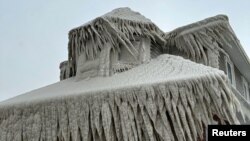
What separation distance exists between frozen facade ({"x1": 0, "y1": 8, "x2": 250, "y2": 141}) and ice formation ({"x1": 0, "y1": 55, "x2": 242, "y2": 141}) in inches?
0.9

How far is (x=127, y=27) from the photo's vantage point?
12281 millimetres

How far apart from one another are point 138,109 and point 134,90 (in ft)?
1.56

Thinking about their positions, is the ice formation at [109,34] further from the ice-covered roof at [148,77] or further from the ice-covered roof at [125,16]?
the ice-covered roof at [148,77]

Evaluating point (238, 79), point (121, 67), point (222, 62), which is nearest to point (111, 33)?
point (121, 67)

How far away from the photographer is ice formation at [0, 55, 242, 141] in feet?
28.6

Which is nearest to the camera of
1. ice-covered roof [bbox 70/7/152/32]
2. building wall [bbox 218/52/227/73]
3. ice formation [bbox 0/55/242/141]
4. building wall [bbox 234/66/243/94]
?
ice formation [bbox 0/55/242/141]

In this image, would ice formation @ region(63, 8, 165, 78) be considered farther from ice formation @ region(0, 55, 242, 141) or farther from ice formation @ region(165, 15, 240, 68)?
ice formation @ region(0, 55, 242, 141)

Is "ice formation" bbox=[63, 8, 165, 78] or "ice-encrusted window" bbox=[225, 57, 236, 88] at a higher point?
"ice formation" bbox=[63, 8, 165, 78]

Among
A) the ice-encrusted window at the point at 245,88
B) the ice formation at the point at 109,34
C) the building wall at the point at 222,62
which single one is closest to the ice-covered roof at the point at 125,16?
the ice formation at the point at 109,34

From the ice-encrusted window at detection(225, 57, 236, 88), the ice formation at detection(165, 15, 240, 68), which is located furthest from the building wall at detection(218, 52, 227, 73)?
the ice formation at detection(165, 15, 240, 68)

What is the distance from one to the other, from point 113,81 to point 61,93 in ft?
4.73

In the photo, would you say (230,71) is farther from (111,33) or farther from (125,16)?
(111,33)

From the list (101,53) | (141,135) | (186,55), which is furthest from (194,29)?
(141,135)

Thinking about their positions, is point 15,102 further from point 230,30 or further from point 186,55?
point 230,30
